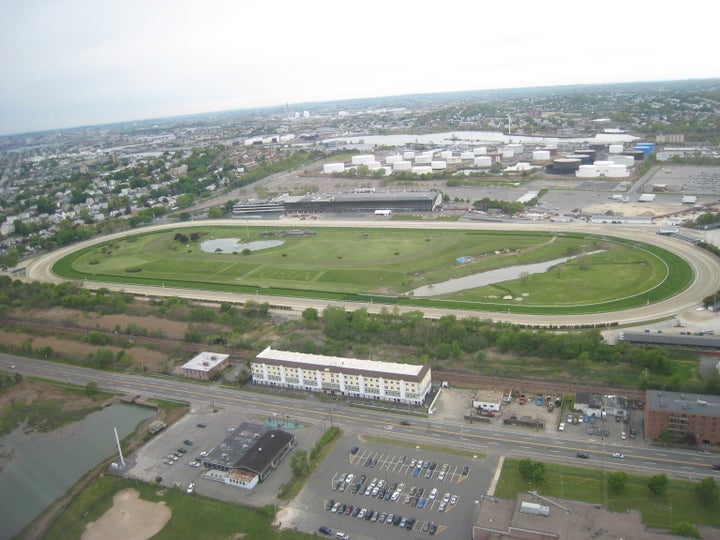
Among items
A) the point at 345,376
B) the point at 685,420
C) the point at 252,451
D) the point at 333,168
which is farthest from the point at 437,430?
the point at 333,168

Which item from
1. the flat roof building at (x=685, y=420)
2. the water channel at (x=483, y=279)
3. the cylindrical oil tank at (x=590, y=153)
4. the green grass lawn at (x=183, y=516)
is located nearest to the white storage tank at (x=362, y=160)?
the cylindrical oil tank at (x=590, y=153)

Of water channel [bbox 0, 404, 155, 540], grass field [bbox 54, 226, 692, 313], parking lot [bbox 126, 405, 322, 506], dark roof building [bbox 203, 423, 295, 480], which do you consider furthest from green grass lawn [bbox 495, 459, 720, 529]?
water channel [bbox 0, 404, 155, 540]

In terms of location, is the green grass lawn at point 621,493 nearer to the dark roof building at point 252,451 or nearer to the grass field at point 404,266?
the dark roof building at point 252,451

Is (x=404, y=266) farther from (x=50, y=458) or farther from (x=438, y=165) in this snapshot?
(x=438, y=165)

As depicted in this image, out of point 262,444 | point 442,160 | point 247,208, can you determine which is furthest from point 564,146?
point 262,444

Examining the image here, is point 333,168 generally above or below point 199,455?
above

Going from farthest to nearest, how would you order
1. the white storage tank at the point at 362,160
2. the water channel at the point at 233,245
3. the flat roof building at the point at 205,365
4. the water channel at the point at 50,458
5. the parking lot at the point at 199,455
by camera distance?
the white storage tank at the point at 362,160 < the water channel at the point at 233,245 < the flat roof building at the point at 205,365 < the water channel at the point at 50,458 < the parking lot at the point at 199,455

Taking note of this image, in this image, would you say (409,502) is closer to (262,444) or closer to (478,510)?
(478,510)
